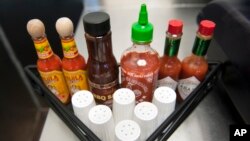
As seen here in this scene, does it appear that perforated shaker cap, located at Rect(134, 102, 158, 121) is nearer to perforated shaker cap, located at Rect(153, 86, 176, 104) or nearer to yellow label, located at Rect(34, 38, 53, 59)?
perforated shaker cap, located at Rect(153, 86, 176, 104)

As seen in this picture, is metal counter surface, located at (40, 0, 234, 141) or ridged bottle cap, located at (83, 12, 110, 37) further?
metal counter surface, located at (40, 0, 234, 141)

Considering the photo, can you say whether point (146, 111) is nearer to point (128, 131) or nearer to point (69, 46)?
point (128, 131)

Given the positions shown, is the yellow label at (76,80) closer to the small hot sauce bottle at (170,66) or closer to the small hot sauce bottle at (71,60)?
the small hot sauce bottle at (71,60)

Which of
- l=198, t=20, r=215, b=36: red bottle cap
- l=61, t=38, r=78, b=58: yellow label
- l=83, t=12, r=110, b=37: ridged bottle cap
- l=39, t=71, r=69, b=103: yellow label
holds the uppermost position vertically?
l=83, t=12, r=110, b=37: ridged bottle cap

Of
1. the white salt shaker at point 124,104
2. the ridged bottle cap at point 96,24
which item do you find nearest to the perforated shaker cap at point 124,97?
the white salt shaker at point 124,104

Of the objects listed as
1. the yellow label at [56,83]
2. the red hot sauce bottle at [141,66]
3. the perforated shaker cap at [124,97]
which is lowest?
the yellow label at [56,83]

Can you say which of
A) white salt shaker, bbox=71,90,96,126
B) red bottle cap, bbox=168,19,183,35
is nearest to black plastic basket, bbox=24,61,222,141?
white salt shaker, bbox=71,90,96,126

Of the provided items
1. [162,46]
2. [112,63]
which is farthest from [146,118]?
[162,46]
